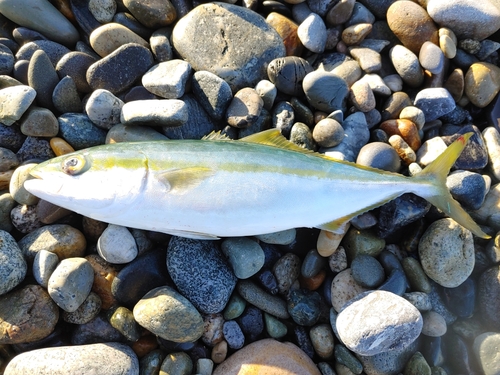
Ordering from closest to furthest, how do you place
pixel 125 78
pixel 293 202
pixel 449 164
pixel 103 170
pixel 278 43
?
pixel 103 170 < pixel 293 202 < pixel 449 164 < pixel 125 78 < pixel 278 43

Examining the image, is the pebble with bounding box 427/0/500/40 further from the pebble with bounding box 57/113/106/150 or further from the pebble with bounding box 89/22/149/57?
the pebble with bounding box 57/113/106/150

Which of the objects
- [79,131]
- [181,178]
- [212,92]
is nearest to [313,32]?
[212,92]

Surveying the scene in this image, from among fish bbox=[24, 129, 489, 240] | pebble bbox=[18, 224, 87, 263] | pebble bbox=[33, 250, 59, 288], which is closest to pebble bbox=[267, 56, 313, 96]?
fish bbox=[24, 129, 489, 240]

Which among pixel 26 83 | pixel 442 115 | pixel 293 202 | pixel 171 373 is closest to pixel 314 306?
pixel 293 202

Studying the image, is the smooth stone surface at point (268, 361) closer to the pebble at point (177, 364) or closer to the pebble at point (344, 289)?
the pebble at point (177, 364)

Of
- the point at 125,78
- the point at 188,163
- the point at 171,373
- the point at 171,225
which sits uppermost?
the point at 125,78

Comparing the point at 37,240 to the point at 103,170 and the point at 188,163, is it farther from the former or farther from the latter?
the point at 188,163
